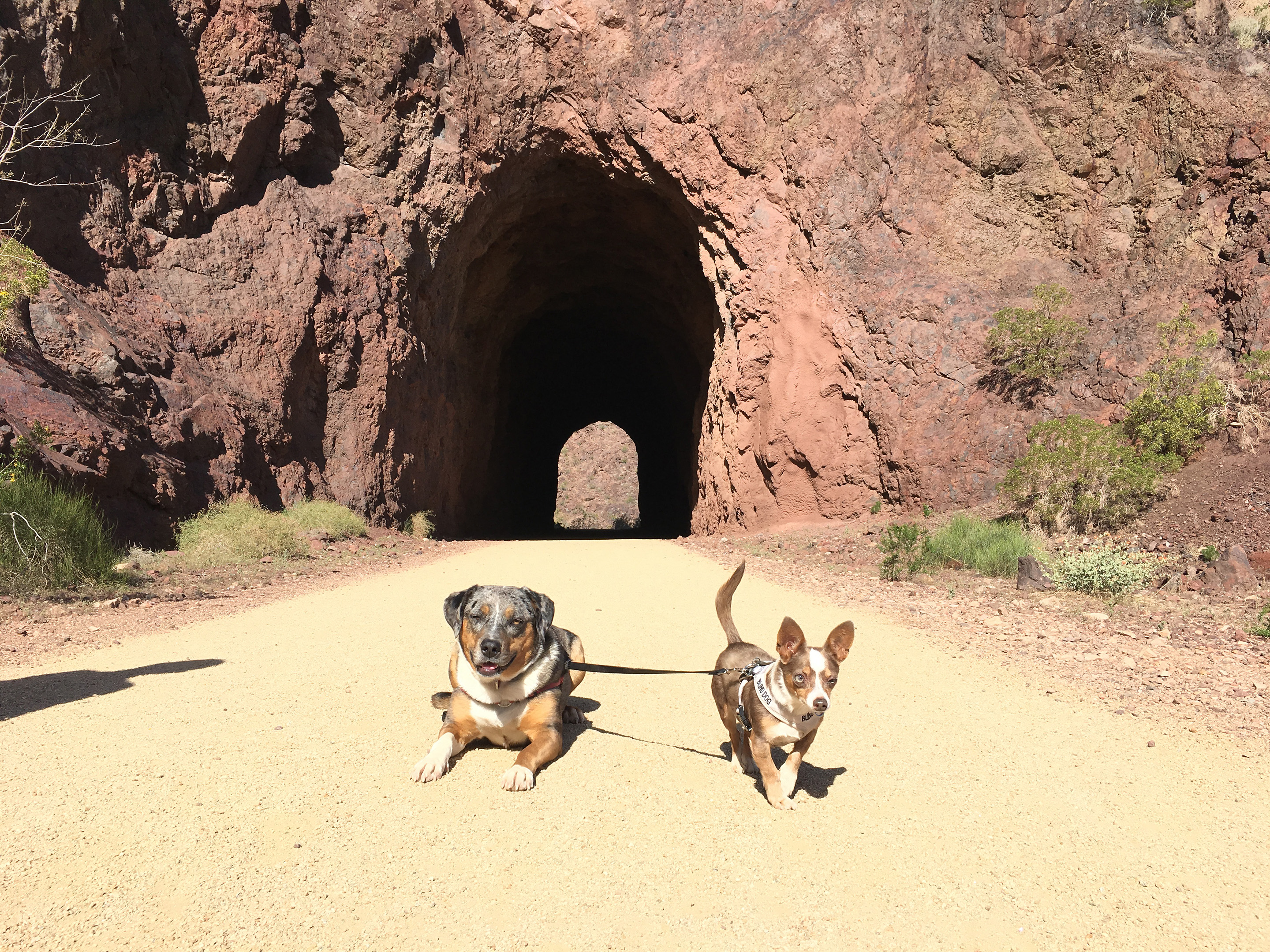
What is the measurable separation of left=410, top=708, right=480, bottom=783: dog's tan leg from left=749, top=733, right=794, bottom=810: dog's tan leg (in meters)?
1.37

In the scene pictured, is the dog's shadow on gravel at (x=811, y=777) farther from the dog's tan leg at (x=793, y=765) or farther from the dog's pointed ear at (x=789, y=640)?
the dog's pointed ear at (x=789, y=640)

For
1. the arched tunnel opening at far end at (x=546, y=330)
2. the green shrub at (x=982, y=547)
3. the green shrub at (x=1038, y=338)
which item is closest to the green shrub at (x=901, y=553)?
the green shrub at (x=982, y=547)

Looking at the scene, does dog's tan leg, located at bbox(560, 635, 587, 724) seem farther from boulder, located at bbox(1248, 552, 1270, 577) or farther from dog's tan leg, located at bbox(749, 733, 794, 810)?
boulder, located at bbox(1248, 552, 1270, 577)

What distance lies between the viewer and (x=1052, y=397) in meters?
14.2

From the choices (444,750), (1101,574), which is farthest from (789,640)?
(1101,574)

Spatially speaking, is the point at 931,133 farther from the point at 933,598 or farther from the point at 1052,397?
the point at 933,598

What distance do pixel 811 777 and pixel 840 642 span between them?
93cm

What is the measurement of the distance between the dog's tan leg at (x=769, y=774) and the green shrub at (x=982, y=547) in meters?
6.95

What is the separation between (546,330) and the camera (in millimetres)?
27094

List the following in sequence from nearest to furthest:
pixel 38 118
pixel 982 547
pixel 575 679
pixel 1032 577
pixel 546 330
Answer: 1. pixel 575 679
2. pixel 1032 577
3. pixel 982 547
4. pixel 38 118
5. pixel 546 330

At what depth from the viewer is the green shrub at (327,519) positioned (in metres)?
12.9

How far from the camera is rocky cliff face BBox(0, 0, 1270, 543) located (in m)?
13.4

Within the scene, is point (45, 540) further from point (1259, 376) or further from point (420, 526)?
point (1259, 376)

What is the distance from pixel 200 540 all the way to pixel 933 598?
9.77m
